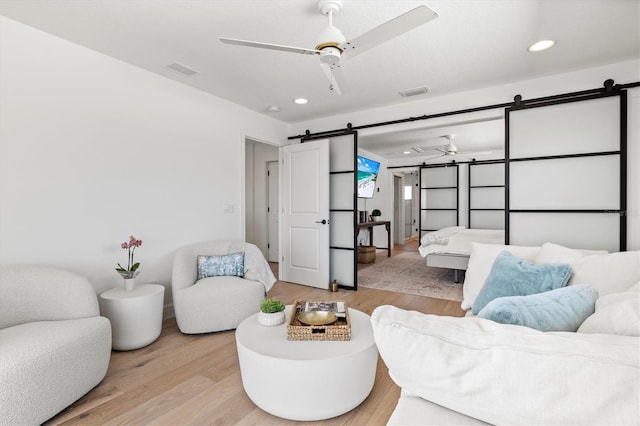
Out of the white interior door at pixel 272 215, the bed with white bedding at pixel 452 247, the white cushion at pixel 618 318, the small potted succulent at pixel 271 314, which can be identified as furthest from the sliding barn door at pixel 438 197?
the white cushion at pixel 618 318

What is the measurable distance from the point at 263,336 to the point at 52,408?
3.71 feet

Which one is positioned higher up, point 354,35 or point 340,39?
point 354,35

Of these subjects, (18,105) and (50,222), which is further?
(50,222)

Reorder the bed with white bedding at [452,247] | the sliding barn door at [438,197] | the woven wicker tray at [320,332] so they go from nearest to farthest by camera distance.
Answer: the woven wicker tray at [320,332] → the bed with white bedding at [452,247] → the sliding barn door at [438,197]

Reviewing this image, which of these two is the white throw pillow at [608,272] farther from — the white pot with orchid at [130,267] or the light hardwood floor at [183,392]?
the white pot with orchid at [130,267]

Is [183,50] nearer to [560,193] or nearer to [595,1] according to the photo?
[595,1]

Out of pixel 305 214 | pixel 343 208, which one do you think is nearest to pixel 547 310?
pixel 343 208

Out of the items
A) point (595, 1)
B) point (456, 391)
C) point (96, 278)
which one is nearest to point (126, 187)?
point (96, 278)

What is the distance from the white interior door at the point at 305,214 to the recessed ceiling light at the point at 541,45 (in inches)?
96.1

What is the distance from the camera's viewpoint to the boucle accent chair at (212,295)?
272cm

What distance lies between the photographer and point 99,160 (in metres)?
2.71

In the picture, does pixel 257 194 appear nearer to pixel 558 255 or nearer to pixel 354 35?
pixel 354 35

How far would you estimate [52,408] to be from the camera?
162 centimetres

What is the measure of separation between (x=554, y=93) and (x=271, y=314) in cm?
345
